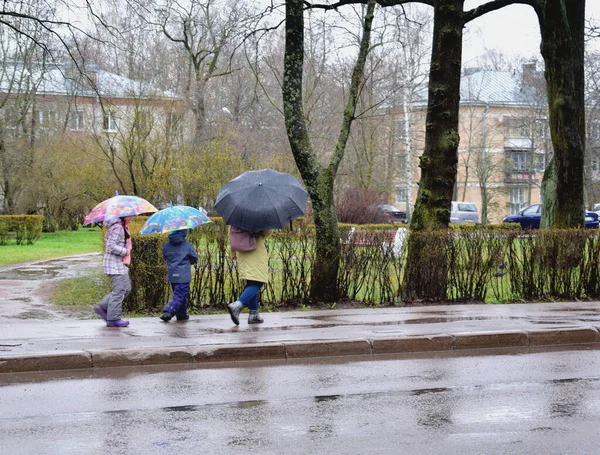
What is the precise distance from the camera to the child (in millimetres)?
10953

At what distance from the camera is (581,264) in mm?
14523

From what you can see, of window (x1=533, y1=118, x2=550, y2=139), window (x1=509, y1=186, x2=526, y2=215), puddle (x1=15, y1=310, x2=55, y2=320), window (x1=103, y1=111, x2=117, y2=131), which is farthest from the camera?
window (x1=509, y1=186, x2=526, y2=215)

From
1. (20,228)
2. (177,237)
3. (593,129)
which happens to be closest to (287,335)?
(177,237)

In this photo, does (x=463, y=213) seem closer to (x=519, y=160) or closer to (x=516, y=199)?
(x=519, y=160)

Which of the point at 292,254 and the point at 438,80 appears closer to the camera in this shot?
the point at 292,254

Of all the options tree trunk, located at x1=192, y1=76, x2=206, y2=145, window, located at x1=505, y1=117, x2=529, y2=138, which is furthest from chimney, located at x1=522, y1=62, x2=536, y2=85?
tree trunk, located at x1=192, y1=76, x2=206, y2=145

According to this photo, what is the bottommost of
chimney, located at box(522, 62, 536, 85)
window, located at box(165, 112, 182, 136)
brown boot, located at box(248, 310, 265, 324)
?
brown boot, located at box(248, 310, 265, 324)

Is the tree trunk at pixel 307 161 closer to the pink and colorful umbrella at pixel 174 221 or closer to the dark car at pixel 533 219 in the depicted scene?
the pink and colorful umbrella at pixel 174 221

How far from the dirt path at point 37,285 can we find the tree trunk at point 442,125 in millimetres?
5839

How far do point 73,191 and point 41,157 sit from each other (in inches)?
105

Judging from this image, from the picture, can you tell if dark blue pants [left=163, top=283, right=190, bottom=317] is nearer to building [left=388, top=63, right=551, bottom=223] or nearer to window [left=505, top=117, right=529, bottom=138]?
building [left=388, top=63, right=551, bottom=223]

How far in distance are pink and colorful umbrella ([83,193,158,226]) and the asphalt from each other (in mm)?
1350

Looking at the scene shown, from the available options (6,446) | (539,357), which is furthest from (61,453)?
(539,357)

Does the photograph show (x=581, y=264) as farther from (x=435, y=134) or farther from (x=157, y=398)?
(x=157, y=398)
